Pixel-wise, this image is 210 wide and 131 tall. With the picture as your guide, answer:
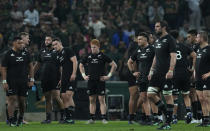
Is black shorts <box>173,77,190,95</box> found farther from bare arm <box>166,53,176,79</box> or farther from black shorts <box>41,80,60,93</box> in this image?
bare arm <box>166,53,176,79</box>

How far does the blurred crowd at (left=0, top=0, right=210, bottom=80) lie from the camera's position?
97.0 ft

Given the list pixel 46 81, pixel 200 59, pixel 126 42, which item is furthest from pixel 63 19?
pixel 200 59

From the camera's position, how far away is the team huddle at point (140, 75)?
18.3 meters

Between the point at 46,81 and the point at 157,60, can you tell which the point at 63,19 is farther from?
the point at 157,60

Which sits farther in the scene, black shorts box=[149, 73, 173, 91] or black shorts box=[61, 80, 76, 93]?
black shorts box=[61, 80, 76, 93]

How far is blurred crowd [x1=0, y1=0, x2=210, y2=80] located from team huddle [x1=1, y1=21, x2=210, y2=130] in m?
5.26

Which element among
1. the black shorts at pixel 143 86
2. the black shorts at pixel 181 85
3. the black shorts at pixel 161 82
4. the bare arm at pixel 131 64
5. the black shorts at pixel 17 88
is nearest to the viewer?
the black shorts at pixel 161 82

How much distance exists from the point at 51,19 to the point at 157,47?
14.1 meters

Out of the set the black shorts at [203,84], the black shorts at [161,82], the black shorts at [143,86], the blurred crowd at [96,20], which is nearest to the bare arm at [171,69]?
the black shorts at [161,82]

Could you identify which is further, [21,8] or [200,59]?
[21,8]

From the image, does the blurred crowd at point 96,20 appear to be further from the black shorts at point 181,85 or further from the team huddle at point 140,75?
the black shorts at point 181,85

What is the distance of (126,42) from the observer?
105 ft

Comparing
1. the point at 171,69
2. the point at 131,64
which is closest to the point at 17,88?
the point at 131,64

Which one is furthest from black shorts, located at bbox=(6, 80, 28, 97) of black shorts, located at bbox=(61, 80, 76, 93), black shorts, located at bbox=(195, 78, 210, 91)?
black shorts, located at bbox=(195, 78, 210, 91)
